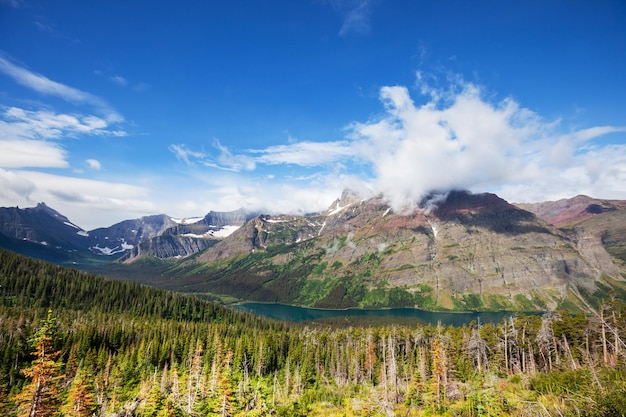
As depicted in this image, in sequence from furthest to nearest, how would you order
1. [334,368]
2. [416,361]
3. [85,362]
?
[334,368] < [416,361] < [85,362]

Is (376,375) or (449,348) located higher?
(449,348)

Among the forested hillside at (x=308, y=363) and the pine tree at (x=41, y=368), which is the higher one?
the pine tree at (x=41, y=368)

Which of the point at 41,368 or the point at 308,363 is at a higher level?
the point at 41,368

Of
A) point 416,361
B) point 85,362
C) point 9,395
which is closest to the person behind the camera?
point 9,395

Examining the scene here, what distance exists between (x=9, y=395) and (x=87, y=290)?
127608 mm

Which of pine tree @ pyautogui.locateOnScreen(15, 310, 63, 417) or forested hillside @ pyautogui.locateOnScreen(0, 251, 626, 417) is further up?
pine tree @ pyautogui.locateOnScreen(15, 310, 63, 417)

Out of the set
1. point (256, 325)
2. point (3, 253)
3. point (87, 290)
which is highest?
point (3, 253)

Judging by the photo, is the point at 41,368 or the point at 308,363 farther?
the point at 308,363

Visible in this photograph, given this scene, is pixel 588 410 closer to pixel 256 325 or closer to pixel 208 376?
pixel 208 376

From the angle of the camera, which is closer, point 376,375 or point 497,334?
point 497,334

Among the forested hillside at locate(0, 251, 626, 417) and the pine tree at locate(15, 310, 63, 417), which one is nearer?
the pine tree at locate(15, 310, 63, 417)

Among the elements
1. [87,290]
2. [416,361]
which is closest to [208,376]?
[416,361]

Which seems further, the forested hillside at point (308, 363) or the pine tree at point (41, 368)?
the forested hillside at point (308, 363)

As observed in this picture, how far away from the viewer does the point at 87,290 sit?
193 metres
